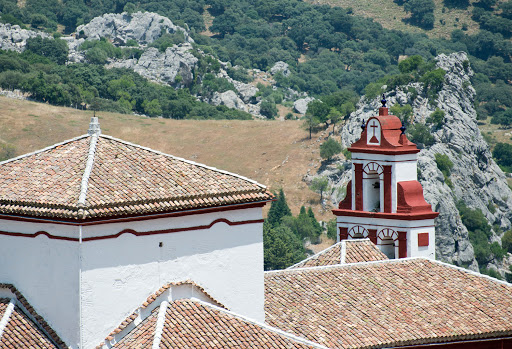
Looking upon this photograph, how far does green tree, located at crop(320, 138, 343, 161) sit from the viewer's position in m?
111

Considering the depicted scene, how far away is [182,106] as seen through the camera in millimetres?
138750

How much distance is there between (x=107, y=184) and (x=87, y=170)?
0.54m

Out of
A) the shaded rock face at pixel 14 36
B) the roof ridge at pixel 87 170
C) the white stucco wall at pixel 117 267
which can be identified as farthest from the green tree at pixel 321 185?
the roof ridge at pixel 87 170

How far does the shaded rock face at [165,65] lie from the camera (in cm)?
15700

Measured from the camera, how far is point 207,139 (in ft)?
393

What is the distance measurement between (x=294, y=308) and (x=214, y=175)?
3.77 meters

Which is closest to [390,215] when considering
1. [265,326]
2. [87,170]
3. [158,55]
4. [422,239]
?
[422,239]

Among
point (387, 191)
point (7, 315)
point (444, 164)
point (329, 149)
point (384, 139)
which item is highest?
point (384, 139)

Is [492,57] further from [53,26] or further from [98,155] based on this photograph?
[98,155]

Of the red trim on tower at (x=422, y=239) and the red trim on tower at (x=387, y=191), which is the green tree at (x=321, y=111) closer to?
the red trim on tower at (x=387, y=191)

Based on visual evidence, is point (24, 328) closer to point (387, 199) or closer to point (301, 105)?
point (387, 199)

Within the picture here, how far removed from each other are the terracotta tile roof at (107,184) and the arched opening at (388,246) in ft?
35.7

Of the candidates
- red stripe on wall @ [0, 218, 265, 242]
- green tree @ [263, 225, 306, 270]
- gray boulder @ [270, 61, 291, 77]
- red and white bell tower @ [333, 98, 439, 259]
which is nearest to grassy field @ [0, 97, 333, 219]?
green tree @ [263, 225, 306, 270]

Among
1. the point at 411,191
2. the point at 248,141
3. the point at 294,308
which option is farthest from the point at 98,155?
the point at 248,141
